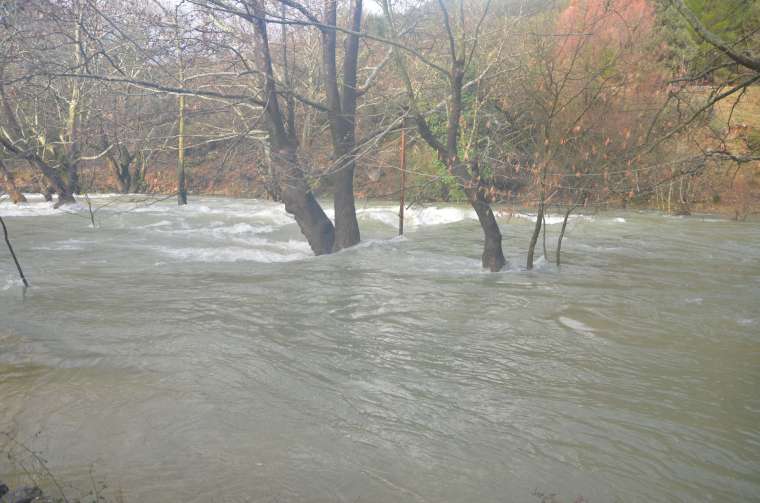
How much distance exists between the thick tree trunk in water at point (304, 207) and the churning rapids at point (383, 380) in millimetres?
1493

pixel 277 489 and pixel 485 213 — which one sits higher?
pixel 485 213

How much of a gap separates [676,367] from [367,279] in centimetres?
544

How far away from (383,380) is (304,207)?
25.7 ft

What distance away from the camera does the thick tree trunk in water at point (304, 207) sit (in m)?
12.9

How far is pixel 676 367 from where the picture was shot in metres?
6.48

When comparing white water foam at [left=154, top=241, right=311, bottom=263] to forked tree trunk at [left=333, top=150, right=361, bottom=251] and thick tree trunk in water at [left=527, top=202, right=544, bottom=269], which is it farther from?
thick tree trunk in water at [left=527, top=202, right=544, bottom=269]

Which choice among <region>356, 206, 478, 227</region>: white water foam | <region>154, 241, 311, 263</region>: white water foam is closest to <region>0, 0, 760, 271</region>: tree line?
<region>154, 241, 311, 263</region>: white water foam

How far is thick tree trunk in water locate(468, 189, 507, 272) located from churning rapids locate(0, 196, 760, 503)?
0.36 metres

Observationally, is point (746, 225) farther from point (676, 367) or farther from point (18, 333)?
point (18, 333)

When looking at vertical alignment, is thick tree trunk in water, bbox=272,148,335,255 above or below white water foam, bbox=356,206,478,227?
above

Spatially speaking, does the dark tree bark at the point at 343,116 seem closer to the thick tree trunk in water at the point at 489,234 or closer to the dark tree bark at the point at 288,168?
the dark tree bark at the point at 288,168

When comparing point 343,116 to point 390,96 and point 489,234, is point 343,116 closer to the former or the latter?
point 390,96

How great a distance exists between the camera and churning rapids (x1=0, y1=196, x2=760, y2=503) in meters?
4.30

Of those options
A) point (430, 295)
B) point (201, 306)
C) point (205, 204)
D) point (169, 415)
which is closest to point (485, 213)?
point (430, 295)
